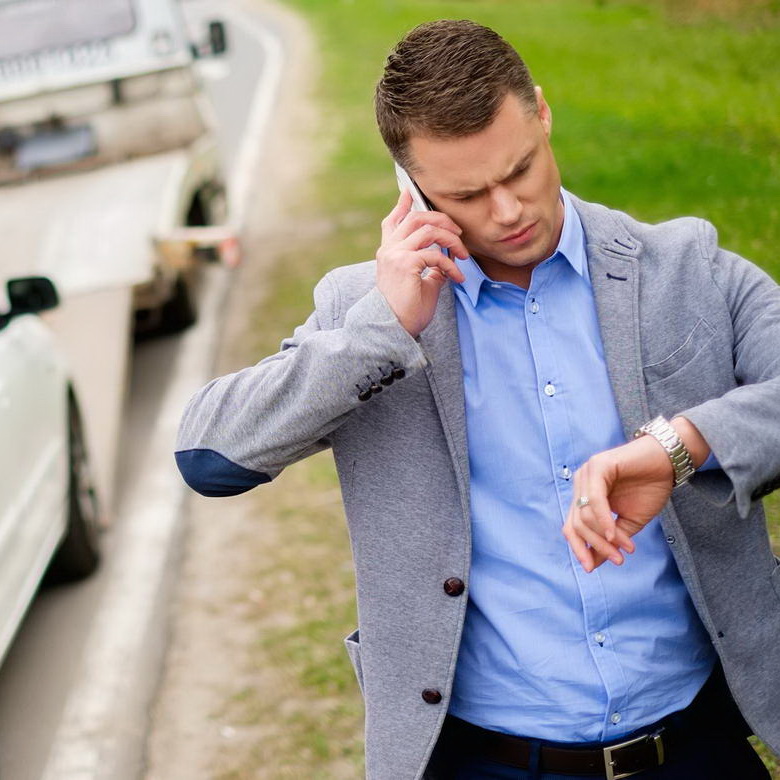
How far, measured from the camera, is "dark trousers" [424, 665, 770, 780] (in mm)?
2328

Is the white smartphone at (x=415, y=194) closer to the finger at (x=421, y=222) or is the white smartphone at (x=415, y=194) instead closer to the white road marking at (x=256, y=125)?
the finger at (x=421, y=222)

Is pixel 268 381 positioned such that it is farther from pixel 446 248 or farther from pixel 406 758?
pixel 406 758

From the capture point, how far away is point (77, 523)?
5707 mm

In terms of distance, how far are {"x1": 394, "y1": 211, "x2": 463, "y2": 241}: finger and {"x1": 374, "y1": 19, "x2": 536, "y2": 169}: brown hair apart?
0.43 feet

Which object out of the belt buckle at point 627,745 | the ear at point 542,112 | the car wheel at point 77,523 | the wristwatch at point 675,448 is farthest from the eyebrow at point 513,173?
the car wheel at point 77,523

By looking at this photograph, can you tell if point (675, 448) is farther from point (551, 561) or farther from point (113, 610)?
point (113, 610)

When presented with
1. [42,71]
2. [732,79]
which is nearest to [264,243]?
[42,71]

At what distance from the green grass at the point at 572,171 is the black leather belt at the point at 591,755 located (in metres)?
1.67

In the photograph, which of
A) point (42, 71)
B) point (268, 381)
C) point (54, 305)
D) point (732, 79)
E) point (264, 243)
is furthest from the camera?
point (732, 79)

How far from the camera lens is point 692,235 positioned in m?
2.34

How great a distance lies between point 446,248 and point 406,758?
2.90ft

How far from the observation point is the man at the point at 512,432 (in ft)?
7.29

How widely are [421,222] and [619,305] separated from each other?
36 centimetres

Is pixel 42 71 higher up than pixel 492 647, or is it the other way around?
pixel 492 647
